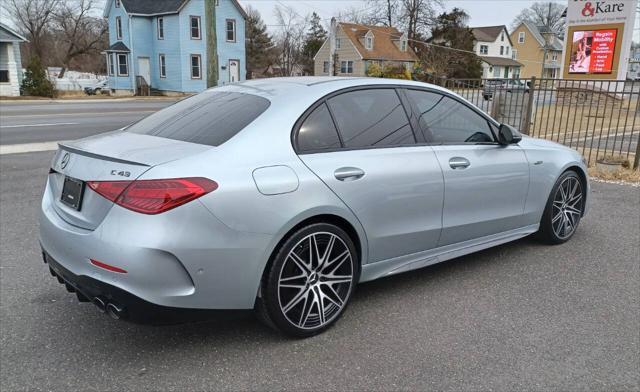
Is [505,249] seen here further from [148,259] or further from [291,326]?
[148,259]

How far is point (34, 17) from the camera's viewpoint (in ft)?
177

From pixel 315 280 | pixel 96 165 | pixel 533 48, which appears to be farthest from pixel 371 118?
pixel 533 48

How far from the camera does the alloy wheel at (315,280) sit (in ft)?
10.3

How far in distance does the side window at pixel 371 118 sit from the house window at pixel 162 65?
3840cm

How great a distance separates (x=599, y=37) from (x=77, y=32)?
171 ft

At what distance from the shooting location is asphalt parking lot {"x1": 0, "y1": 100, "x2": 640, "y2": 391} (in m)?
2.88

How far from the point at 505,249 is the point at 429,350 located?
2244 millimetres

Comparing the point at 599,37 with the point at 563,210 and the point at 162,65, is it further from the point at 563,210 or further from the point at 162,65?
the point at 162,65

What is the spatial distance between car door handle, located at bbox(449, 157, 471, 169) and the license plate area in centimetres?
257

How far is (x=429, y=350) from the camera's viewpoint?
3.19 meters

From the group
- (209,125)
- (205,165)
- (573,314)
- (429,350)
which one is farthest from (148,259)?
(573,314)

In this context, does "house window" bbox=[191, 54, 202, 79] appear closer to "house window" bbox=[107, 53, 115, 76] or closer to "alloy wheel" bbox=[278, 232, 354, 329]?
"house window" bbox=[107, 53, 115, 76]

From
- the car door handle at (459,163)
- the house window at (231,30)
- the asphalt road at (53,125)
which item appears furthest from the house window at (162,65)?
the car door handle at (459,163)

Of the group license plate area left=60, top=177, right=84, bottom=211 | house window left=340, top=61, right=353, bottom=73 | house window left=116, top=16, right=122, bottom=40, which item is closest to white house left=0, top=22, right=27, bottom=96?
house window left=116, top=16, right=122, bottom=40
